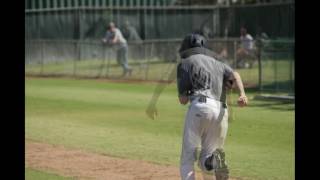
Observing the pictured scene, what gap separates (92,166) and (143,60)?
18235mm

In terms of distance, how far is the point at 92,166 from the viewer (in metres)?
10.6

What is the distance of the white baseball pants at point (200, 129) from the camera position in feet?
26.3

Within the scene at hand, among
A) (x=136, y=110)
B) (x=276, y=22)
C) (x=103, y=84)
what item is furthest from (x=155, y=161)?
(x=276, y=22)

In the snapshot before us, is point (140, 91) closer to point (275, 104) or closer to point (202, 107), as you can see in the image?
point (275, 104)

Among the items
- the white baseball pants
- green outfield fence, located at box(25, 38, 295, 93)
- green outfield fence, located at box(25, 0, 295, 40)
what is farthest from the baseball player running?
green outfield fence, located at box(25, 0, 295, 40)

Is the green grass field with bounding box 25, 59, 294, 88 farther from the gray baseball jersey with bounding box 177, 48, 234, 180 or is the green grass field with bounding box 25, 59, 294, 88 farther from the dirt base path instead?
Result: the gray baseball jersey with bounding box 177, 48, 234, 180

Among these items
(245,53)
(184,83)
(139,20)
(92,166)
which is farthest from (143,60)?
(184,83)

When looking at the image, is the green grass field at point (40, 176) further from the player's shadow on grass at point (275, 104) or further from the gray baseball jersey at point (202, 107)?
the player's shadow on grass at point (275, 104)

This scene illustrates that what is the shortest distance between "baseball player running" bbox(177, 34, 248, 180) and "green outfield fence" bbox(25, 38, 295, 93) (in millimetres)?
12465
